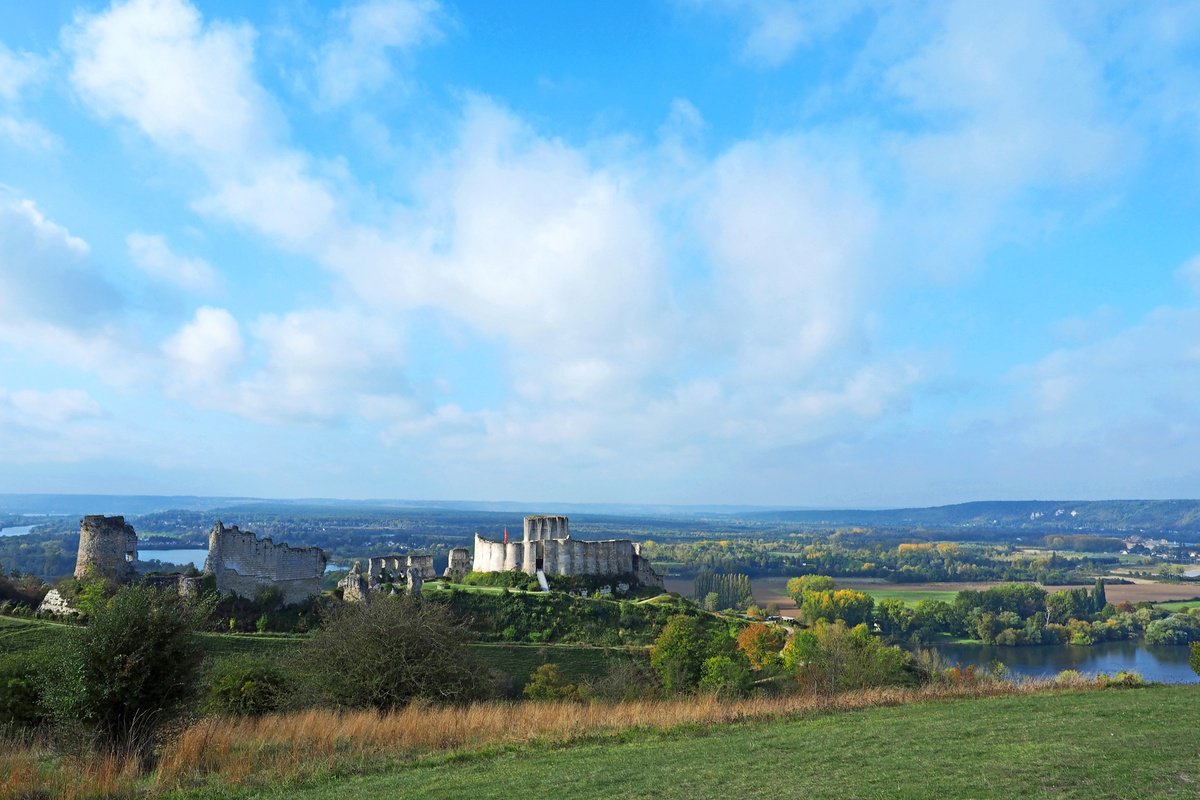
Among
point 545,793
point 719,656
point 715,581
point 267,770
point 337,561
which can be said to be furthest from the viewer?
point 337,561

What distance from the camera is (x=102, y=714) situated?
39.0 ft

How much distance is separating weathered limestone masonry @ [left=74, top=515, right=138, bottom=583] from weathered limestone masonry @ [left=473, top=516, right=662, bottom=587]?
98.6ft

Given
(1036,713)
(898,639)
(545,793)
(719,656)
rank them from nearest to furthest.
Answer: (545,793) → (1036,713) → (719,656) → (898,639)

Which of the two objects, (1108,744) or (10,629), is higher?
(1108,744)

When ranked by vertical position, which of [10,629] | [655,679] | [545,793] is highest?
[545,793]

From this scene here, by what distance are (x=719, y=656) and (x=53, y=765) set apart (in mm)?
34367

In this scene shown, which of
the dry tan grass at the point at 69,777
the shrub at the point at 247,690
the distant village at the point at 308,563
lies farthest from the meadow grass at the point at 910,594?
the dry tan grass at the point at 69,777

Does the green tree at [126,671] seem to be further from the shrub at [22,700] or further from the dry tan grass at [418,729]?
the shrub at [22,700]

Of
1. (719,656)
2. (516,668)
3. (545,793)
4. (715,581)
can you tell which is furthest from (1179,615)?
(545,793)

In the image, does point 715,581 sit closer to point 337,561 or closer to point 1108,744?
point 337,561

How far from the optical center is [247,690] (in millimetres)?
19000

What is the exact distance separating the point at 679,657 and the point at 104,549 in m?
31.8

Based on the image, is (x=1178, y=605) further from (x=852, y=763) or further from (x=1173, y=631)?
(x=852, y=763)

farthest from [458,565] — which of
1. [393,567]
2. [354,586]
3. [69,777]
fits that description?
[69,777]
